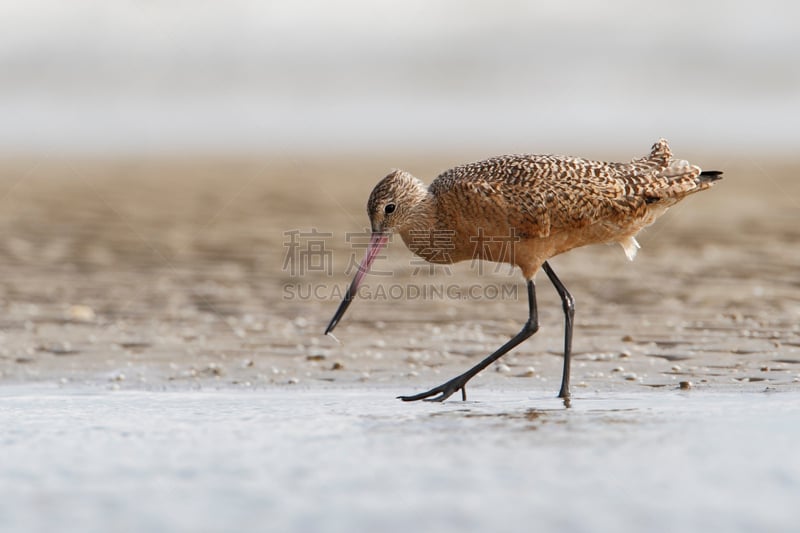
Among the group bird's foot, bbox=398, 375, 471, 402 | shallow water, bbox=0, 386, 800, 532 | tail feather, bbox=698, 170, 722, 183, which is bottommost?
shallow water, bbox=0, 386, 800, 532

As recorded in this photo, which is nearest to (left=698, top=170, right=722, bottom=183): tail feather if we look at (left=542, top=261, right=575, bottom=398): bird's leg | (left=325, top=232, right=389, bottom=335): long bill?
(left=542, top=261, right=575, bottom=398): bird's leg

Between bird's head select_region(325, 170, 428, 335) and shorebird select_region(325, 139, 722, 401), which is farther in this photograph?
bird's head select_region(325, 170, 428, 335)

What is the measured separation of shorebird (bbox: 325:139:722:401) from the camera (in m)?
7.78

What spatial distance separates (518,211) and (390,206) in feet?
2.66

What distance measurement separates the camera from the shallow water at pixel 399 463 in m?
5.02

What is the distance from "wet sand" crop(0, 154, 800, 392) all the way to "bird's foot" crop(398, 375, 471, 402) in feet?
1.65

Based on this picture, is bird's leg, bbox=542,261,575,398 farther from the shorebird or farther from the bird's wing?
the bird's wing

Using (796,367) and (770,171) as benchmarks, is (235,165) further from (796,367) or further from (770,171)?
(796,367)

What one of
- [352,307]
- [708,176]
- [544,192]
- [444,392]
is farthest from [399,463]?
[352,307]

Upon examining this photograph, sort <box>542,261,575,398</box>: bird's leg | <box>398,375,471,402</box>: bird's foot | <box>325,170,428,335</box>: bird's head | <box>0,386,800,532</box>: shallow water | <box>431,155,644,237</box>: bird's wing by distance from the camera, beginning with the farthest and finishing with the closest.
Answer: <box>325,170,428,335</box>: bird's head, <box>431,155,644,237</box>: bird's wing, <box>542,261,575,398</box>: bird's leg, <box>398,375,471,402</box>: bird's foot, <box>0,386,800,532</box>: shallow water

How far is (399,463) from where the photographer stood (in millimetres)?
5879

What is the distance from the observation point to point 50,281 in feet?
40.0

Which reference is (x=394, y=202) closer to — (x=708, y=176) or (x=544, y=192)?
(x=544, y=192)

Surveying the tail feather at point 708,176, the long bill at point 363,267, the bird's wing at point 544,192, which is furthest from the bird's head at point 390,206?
the tail feather at point 708,176
